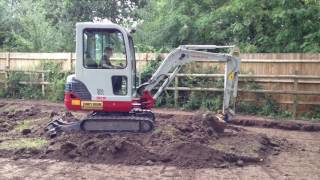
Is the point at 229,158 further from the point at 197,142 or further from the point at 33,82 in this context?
the point at 33,82

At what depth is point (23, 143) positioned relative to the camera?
10.9 metres

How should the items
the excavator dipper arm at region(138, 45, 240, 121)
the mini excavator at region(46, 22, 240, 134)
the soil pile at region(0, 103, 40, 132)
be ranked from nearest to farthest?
the mini excavator at region(46, 22, 240, 134)
the excavator dipper arm at region(138, 45, 240, 121)
the soil pile at region(0, 103, 40, 132)

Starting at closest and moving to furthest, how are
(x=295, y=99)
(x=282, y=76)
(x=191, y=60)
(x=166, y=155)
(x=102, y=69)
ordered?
(x=166, y=155) → (x=102, y=69) → (x=191, y=60) → (x=295, y=99) → (x=282, y=76)

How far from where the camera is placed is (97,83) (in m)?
11.4

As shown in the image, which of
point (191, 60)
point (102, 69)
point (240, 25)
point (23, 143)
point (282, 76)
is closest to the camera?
point (23, 143)

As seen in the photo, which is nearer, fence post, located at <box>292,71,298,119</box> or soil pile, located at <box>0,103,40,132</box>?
soil pile, located at <box>0,103,40,132</box>

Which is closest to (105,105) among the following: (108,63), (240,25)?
(108,63)

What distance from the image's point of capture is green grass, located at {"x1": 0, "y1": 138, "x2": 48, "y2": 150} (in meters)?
10.5

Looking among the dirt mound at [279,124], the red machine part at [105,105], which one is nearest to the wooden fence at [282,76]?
the dirt mound at [279,124]

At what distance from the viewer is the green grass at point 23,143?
10531 mm

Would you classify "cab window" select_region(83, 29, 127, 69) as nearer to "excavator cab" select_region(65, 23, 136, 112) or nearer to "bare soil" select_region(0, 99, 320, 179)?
"excavator cab" select_region(65, 23, 136, 112)

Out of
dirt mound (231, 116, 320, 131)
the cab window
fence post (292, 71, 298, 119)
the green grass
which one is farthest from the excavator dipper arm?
fence post (292, 71, 298, 119)

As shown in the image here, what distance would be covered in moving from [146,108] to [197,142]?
2108mm

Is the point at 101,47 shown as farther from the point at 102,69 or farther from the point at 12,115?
the point at 12,115
